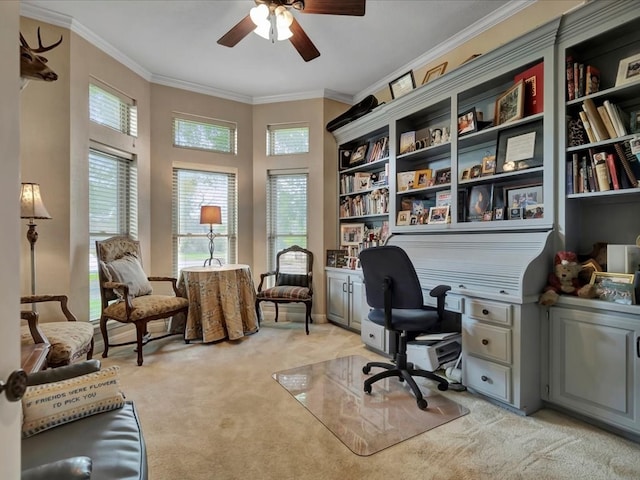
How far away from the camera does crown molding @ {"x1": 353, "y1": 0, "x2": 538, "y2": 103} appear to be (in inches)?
98.9

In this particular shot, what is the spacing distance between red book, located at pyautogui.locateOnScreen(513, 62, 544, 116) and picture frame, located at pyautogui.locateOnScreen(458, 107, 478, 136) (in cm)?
37

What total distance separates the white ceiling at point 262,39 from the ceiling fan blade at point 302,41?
44 cm

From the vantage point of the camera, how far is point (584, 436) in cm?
177

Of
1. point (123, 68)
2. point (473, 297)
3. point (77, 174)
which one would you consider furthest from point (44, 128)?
point (473, 297)

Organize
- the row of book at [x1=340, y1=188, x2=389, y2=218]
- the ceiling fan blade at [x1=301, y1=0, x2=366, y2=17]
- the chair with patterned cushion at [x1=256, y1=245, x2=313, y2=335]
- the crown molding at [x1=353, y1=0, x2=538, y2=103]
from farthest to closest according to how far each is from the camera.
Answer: the chair with patterned cushion at [x1=256, y1=245, x2=313, y2=335] < the row of book at [x1=340, y1=188, x2=389, y2=218] < the crown molding at [x1=353, y1=0, x2=538, y2=103] < the ceiling fan blade at [x1=301, y1=0, x2=366, y2=17]

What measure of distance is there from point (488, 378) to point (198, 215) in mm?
3499

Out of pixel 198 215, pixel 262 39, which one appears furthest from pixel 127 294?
pixel 262 39

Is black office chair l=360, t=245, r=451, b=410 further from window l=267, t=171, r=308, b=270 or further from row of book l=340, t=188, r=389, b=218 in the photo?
window l=267, t=171, r=308, b=270

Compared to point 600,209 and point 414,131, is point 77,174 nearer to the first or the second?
point 414,131

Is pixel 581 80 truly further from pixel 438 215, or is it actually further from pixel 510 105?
pixel 438 215

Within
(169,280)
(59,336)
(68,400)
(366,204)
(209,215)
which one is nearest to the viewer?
(68,400)

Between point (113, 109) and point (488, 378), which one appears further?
point (113, 109)

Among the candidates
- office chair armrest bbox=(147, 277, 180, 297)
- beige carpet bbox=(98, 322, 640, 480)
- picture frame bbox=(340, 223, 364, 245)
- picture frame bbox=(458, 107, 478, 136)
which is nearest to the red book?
picture frame bbox=(458, 107, 478, 136)

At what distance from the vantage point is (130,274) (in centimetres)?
312
